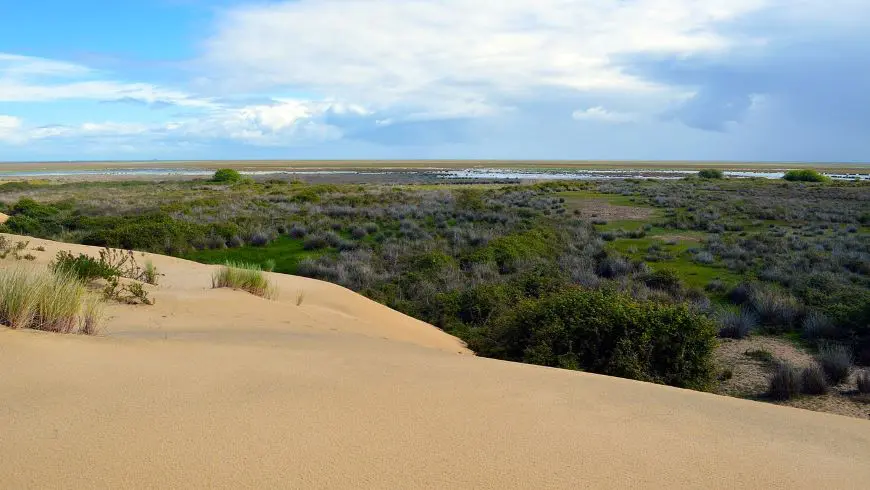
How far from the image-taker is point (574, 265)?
19.1 metres

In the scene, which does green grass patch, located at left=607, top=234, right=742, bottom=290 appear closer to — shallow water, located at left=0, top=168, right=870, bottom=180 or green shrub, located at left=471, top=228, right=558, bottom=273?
green shrub, located at left=471, top=228, right=558, bottom=273

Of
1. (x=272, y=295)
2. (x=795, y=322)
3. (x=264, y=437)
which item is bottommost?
(x=795, y=322)

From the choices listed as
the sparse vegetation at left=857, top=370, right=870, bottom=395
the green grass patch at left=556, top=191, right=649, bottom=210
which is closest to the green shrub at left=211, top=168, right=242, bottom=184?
the green grass patch at left=556, top=191, right=649, bottom=210

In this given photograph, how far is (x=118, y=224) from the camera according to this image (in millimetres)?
25000

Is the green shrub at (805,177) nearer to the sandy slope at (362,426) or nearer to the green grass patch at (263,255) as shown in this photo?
the green grass patch at (263,255)

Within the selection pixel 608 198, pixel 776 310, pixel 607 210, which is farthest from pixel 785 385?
pixel 608 198

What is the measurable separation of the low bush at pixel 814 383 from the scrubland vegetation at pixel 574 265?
0.03 meters

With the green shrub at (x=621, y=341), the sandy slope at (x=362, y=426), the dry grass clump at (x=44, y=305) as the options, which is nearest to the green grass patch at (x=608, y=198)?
the green shrub at (x=621, y=341)

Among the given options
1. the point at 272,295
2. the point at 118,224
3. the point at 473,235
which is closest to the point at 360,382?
the point at 272,295

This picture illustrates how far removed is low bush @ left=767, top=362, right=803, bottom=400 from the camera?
346 inches

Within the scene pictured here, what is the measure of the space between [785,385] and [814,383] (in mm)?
389

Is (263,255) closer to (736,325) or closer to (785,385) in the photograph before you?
(736,325)

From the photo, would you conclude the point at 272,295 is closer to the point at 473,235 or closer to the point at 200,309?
the point at 200,309

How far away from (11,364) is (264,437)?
257 centimetres
